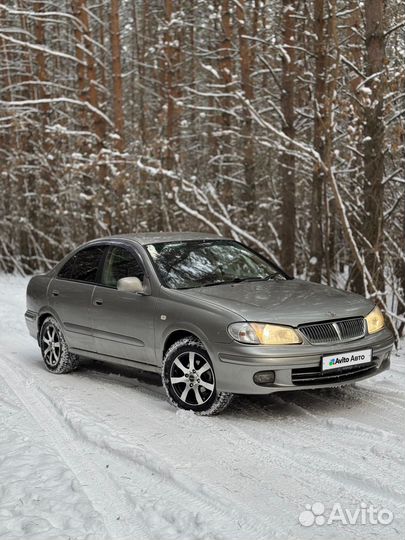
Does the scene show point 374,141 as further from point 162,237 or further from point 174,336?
point 174,336

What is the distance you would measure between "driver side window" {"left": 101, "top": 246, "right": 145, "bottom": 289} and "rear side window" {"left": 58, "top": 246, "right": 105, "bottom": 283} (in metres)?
0.19

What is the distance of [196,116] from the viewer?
27656 mm

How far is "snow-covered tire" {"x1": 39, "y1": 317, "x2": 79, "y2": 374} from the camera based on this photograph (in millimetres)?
7809

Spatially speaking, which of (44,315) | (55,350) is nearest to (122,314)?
(55,350)

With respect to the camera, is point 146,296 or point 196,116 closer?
point 146,296

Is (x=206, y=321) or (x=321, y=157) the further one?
(x=321, y=157)

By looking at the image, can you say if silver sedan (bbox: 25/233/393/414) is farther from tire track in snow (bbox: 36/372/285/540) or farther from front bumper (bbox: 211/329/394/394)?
tire track in snow (bbox: 36/372/285/540)

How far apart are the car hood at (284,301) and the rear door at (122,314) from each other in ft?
1.86

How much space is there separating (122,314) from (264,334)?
1.79 metres

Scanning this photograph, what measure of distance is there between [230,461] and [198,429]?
81cm

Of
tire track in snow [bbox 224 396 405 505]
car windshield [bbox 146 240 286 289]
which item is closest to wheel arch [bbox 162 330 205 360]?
car windshield [bbox 146 240 286 289]

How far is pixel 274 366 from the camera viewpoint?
550cm

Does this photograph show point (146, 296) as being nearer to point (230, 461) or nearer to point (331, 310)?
point (331, 310)

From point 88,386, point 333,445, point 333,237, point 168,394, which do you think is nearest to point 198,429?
point 168,394
